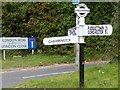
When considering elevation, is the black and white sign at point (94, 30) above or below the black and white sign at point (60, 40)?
above

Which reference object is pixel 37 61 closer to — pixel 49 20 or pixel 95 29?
pixel 49 20

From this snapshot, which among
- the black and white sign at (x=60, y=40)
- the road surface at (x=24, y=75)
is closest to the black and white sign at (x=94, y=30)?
the black and white sign at (x=60, y=40)

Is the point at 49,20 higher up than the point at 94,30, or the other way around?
the point at 94,30

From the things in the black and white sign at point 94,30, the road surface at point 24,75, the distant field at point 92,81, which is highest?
the black and white sign at point 94,30

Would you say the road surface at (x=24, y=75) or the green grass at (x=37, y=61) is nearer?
the road surface at (x=24, y=75)

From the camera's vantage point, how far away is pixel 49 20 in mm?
19891

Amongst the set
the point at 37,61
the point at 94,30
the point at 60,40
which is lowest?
the point at 37,61

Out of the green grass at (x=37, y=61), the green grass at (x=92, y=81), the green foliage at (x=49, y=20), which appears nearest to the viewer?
the green grass at (x=92, y=81)

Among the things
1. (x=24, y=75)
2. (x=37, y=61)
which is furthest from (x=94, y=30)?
(x=37, y=61)

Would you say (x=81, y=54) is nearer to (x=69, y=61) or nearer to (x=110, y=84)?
(x=110, y=84)

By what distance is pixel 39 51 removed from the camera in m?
19.6

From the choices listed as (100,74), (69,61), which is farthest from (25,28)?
(100,74)

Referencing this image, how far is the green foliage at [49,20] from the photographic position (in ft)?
62.6

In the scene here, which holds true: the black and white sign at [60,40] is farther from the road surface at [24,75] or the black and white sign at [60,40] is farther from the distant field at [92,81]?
the road surface at [24,75]
